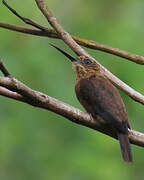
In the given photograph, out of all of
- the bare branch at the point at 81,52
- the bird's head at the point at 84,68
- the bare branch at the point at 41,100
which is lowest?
the bare branch at the point at 41,100

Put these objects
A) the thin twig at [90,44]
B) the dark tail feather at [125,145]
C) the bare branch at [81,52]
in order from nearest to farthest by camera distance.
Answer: the bare branch at [81,52] → the thin twig at [90,44] → the dark tail feather at [125,145]

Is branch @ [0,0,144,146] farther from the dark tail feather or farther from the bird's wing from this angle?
the bird's wing

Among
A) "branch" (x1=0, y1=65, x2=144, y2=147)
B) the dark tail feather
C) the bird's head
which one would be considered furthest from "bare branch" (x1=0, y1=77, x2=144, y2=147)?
the bird's head

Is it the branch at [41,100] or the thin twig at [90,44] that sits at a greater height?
the thin twig at [90,44]

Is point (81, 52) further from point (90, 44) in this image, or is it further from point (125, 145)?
point (125, 145)

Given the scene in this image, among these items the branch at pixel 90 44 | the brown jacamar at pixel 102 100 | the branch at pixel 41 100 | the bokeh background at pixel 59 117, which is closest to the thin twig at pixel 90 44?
the branch at pixel 90 44

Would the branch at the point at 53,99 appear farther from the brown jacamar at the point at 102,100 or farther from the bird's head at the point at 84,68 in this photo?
the bird's head at the point at 84,68

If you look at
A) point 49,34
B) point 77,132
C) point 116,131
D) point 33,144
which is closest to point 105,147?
point 77,132

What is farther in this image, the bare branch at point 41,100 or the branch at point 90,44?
the branch at point 90,44
